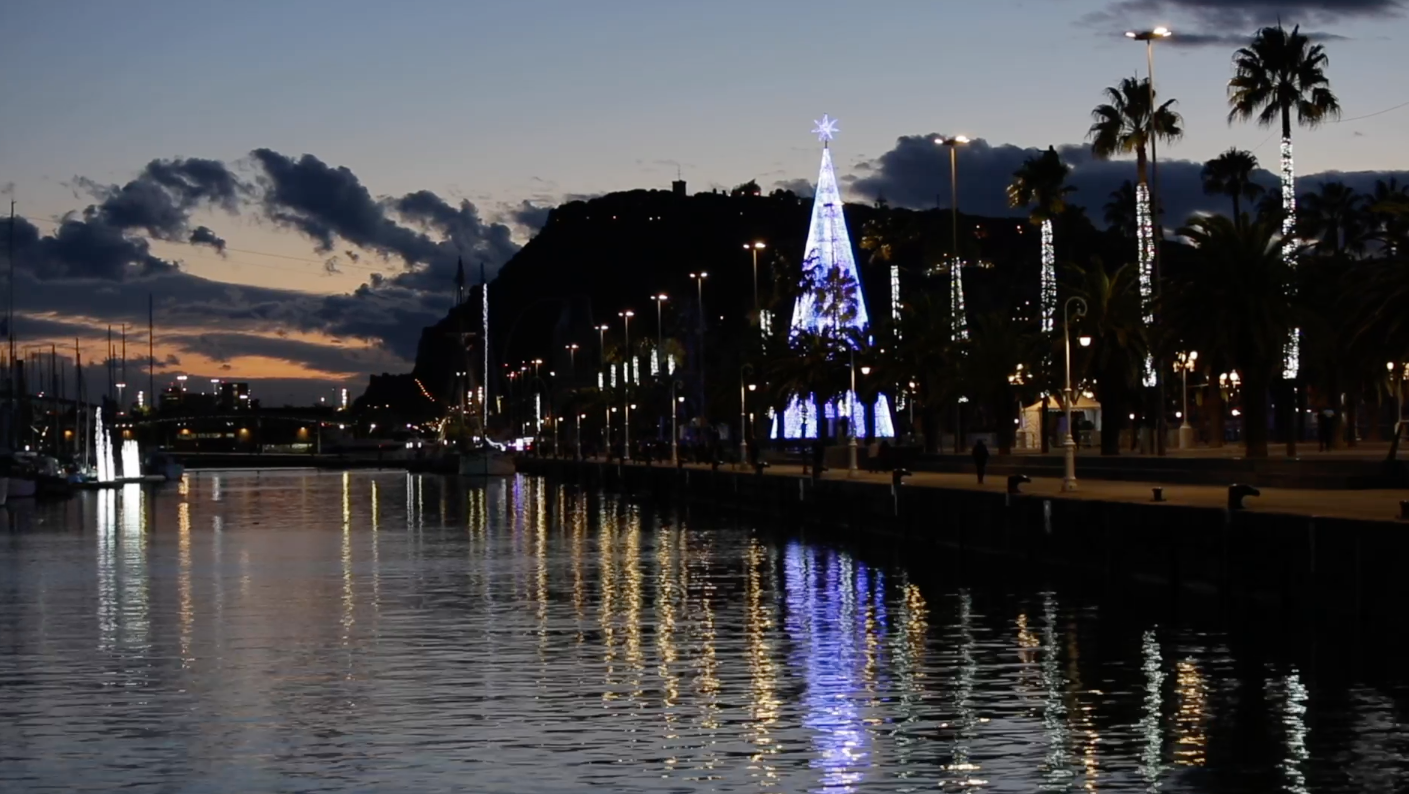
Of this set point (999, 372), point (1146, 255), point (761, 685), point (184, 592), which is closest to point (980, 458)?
point (1146, 255)

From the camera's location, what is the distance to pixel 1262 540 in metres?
32.6

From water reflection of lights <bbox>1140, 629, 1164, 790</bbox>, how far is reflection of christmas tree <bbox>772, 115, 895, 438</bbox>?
7249 centimetres

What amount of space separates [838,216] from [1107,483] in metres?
62.6

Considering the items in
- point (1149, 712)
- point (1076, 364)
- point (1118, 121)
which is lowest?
point (1149, 712)

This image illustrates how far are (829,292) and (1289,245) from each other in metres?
45.2

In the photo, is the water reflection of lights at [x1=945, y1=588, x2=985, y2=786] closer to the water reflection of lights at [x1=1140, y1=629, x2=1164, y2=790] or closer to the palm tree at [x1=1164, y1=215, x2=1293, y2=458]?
the water reflection of lights at [x1=1140, y1=629, x2=1164, y2=790]

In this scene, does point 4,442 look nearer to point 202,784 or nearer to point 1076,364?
point 1076,364

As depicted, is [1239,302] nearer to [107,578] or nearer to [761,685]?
[107,578]

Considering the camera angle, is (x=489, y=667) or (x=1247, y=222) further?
(x=1247, y=222)

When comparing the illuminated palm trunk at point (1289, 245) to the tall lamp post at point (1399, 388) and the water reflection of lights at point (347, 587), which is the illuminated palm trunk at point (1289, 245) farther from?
the water reflection of lights at point (347, 587)

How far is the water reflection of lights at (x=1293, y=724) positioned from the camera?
17.5 m

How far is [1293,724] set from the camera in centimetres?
2053

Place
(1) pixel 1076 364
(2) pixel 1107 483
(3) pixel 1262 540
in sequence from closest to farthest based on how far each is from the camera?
1. (3) pixel 1262 540
2. (2) pixel 1107 483
3. (1) pixel 1076 364

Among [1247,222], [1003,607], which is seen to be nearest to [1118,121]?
[1247,222]
